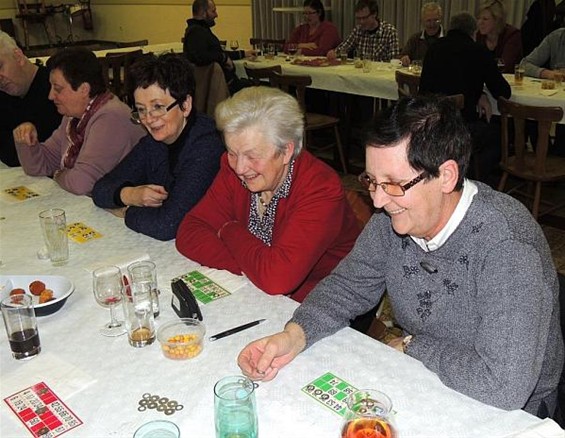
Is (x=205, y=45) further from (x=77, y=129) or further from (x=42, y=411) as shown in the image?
(x=42, y=411)

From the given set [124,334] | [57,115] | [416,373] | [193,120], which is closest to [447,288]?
[416,373]

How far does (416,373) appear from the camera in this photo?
1309 mm

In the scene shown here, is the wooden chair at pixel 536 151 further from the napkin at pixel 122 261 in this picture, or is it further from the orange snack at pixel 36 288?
the orange snack at pixel 36 288

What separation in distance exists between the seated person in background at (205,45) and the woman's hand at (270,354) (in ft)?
14.5

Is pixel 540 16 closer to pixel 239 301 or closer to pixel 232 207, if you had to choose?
pixel 232 207

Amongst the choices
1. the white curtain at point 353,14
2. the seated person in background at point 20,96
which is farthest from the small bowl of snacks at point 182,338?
the white curtain at point 353,14

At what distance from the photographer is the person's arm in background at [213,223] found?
1.88m

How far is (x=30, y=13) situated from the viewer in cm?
1120

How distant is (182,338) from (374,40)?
564cm

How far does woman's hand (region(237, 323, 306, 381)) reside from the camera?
1.31m

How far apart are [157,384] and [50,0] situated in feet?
39.9

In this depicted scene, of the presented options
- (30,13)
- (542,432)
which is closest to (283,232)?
(542,432)

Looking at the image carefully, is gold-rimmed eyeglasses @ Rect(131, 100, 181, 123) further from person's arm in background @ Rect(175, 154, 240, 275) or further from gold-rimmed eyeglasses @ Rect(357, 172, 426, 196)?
gold-rimmed eyeglasses @ Rect(357, 172, 426, 196)

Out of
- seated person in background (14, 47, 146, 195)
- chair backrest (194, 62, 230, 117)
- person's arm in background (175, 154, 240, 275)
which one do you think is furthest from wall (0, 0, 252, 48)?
person's arm in background (175, 154, 240, 275)
